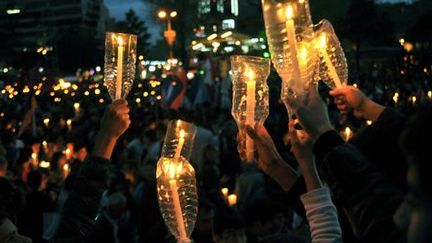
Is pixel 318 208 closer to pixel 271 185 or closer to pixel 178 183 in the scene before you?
pixel 178 183

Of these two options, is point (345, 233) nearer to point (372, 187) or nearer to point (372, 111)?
point (372, 111)

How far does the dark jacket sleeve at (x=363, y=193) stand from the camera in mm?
1705

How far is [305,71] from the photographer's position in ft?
8.74

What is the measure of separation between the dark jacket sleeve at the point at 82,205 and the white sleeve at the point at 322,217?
94 centimetres

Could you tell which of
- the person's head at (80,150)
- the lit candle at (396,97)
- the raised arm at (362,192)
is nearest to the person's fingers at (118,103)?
the raised arm at (362,192)

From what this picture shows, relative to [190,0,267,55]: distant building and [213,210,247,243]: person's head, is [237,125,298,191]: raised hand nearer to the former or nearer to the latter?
[213,210,247,243]: person's head

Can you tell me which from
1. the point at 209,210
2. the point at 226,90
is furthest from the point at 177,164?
the point at 226,90

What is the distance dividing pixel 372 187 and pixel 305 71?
1.00 meters

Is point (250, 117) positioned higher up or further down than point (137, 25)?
further down

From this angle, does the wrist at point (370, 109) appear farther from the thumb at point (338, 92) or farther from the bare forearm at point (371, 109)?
the thumb at point (338, 92)

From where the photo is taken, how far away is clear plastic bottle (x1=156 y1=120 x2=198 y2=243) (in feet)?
9.68

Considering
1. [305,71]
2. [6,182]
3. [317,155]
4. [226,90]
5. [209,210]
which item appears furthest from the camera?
[226,90]

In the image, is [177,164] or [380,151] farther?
[177,164]

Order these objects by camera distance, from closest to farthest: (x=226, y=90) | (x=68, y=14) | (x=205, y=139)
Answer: (x=205, y=139), (x=226, y=90), (x=68, y=14)
